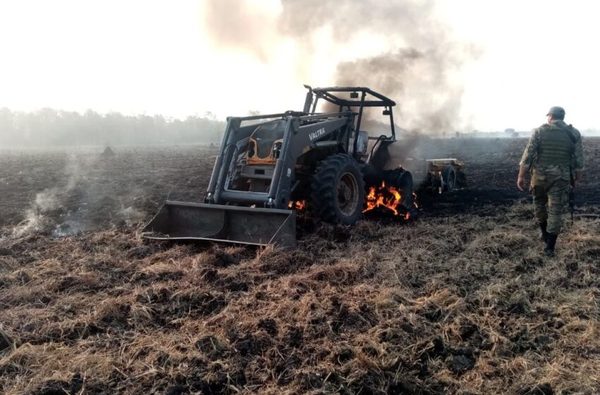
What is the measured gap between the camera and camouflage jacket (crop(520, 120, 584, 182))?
241 inches

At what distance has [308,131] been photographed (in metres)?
7.59

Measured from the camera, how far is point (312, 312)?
14.0 feet

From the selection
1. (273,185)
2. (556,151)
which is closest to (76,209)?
(273,185)

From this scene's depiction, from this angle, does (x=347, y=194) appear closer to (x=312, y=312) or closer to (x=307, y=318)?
(x=312, y=312)

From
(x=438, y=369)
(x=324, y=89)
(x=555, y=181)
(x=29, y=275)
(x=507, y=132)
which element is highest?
(x=507, y=132)

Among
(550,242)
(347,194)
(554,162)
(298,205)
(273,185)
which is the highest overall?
(554,162)

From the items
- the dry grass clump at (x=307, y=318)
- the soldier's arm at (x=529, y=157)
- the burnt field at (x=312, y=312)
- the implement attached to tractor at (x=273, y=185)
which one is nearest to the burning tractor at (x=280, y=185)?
the implement attached to tractor at (x=273, y=185)

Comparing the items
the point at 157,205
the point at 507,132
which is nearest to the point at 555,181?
the point at 157,205

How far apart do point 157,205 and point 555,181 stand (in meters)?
7.62

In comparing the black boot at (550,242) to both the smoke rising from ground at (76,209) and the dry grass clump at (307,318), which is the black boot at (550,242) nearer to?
the dry grass clump at (307,318)

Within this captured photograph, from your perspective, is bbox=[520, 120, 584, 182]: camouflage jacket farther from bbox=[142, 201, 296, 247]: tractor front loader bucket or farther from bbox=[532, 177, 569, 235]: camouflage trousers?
bbox=[142, 201, 296, 247]: tractor front loader bucket

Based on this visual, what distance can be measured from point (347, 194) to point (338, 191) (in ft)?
1.12

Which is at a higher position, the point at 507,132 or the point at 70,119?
the point at 507,132

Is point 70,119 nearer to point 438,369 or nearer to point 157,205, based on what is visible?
point 157,205
